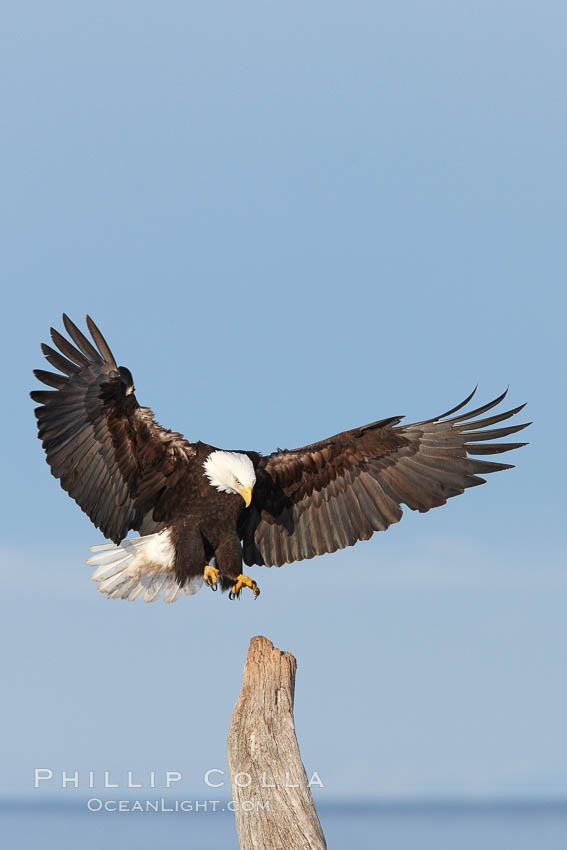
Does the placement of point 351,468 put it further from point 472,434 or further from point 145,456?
point 145,456

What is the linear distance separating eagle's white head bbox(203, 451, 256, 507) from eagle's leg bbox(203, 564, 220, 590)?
1.63 ft

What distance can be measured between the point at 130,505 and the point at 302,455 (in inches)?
47.7

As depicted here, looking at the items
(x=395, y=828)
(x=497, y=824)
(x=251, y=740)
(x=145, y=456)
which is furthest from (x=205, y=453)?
(x=497, y=824)

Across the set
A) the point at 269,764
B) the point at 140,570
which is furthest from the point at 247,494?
the point at 269,764

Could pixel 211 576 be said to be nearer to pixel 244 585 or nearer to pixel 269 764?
pixel 244 585

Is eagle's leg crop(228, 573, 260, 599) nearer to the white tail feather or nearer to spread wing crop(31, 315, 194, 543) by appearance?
the white tail feather

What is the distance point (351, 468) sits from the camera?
311 inches

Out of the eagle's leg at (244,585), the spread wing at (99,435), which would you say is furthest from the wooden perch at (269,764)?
the spread wing at (99,435)

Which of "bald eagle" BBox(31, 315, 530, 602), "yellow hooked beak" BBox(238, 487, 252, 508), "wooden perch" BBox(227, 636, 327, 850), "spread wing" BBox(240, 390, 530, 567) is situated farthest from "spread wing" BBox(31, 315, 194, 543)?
"wooden perch" BBox(227, 636, 327, 850)

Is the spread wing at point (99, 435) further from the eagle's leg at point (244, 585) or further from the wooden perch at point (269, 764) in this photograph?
the wooden perch at point (269, 764)

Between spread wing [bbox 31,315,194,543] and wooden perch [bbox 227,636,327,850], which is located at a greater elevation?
spread wing [bbox 31,315,194,543]

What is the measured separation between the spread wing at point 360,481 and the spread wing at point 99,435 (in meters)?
0.80

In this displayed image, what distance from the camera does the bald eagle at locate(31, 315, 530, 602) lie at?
7270 millimetres

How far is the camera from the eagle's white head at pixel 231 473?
7.24 meters
